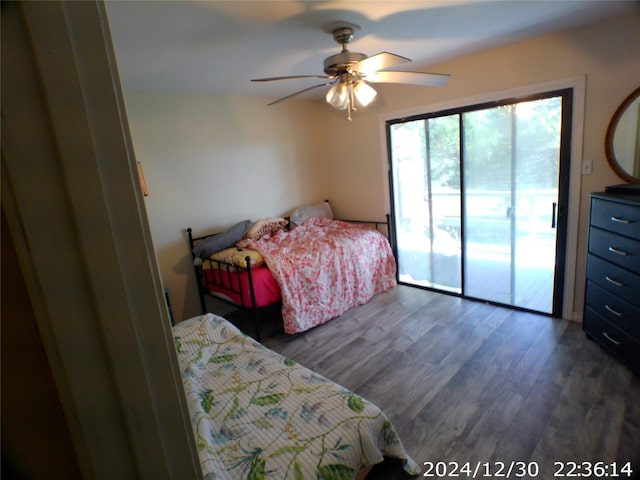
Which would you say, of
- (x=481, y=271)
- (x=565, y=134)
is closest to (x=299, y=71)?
(x=565, y=134)

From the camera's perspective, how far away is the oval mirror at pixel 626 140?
7.81 ft

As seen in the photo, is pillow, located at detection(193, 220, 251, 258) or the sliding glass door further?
pillow, located at detection(193, 220, 251, 258)

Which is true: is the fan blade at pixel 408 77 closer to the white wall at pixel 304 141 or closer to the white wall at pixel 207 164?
the white wall at pixel 304 141

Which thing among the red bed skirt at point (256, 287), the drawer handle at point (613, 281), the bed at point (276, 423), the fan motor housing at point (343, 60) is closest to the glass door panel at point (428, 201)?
the drawer handle at point (613, 281)

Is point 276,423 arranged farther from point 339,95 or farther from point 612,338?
point 612,338

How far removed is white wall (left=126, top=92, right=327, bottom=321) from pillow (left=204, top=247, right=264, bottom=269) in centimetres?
45

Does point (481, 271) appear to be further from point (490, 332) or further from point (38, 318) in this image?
point (38, 318)

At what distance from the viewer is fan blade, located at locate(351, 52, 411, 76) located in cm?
182

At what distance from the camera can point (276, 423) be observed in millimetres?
1386

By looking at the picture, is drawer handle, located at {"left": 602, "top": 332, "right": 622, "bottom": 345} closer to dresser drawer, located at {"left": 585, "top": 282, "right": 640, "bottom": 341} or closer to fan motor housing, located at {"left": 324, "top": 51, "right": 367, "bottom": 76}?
dresser drawer, located at {"left": 585, "top": 282, "right": 640, "bottom": 341}

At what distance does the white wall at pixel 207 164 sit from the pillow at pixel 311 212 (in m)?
0.16

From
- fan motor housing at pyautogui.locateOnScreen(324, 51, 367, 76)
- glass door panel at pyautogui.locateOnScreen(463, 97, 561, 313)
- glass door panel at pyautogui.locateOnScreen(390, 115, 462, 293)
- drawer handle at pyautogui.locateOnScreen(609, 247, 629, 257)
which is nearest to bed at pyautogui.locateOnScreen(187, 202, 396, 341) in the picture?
glass door panel at pyautogui.locateOnScreen(390, 115, 462, 293)

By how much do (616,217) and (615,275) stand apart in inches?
15.5

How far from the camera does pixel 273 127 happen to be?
160 inches
